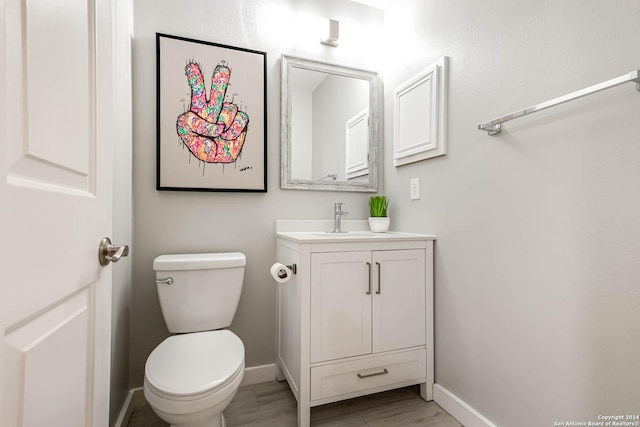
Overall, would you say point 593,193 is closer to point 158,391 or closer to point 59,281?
point 59,281

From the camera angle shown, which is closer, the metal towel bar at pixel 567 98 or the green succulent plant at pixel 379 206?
the metal towel bar at pixel 567 98

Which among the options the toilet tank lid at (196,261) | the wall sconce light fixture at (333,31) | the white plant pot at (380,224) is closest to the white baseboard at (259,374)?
the toilet tank lid at (196,261)

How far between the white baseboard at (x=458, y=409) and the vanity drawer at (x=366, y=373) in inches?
4.5

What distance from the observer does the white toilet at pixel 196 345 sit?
104cm

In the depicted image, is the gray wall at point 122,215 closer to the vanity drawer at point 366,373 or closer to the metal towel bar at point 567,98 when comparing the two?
the vanity drawer at point 366,373

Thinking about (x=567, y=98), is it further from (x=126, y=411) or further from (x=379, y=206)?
(x=126, y=411)

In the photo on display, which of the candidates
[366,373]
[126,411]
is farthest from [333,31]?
[126,411]

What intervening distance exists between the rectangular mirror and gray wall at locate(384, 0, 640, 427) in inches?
21.0

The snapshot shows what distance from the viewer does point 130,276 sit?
157 cm

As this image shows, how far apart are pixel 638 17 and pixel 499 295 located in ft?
3.30

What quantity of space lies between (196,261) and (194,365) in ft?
1.61

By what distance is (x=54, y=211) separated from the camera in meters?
0.52

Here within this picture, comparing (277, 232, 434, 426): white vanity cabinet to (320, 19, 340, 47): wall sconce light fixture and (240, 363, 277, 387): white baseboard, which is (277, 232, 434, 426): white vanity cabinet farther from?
(320, 19, 340, 47): wall sconce light fixture

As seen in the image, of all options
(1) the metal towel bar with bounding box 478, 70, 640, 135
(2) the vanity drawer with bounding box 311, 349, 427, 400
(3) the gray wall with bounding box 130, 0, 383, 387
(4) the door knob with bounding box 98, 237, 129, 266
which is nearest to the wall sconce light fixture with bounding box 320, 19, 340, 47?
(3) the gray wall with bounding box 130, 0, 383, 387
